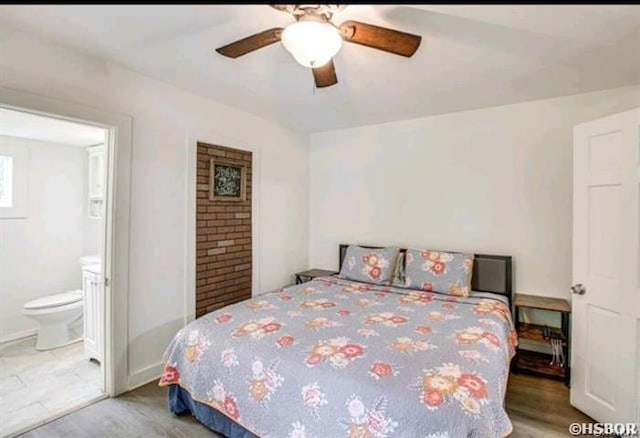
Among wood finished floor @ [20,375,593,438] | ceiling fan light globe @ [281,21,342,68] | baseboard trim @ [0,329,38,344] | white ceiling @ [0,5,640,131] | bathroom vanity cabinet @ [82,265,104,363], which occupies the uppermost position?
white ceiling @ [0,5,640,131]

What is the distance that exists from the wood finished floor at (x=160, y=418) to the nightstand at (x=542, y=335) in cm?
18

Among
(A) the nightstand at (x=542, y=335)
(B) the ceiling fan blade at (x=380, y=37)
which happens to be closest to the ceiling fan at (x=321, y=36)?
(B) the ceiling fan blade at (x=380, y=37)

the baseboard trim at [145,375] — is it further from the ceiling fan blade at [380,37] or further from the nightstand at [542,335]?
the nightstand at [542,335]

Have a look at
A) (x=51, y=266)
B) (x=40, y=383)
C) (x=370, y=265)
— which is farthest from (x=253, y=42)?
(x=51, y=266)

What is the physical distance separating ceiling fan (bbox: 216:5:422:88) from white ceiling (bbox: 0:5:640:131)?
15 centimetres

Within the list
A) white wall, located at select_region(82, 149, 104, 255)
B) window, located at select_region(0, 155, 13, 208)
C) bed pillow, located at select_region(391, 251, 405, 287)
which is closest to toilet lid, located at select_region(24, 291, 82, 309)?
white wall, located at select_region(82, 149, 104, 255)

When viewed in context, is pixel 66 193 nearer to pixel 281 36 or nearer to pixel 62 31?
pixel 62 31

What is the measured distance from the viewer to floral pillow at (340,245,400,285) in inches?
134

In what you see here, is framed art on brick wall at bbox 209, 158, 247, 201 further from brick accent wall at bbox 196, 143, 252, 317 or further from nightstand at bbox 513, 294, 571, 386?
nightstand at bbox 513, 294, 571, 386

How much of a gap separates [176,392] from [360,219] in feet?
8.56

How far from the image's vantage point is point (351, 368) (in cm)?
167

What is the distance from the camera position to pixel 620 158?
2156 mm

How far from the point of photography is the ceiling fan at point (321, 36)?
159 cm

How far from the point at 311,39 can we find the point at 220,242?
2232mm
